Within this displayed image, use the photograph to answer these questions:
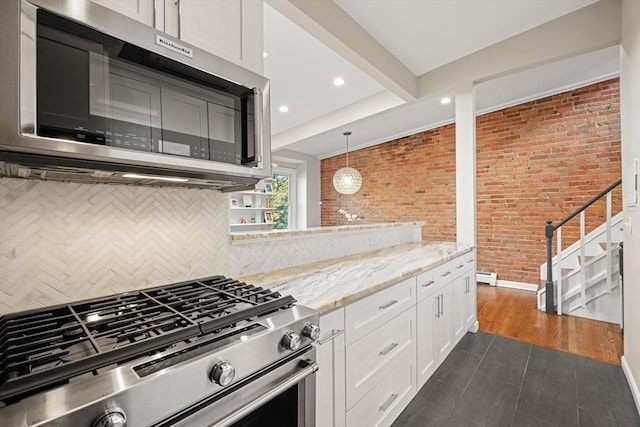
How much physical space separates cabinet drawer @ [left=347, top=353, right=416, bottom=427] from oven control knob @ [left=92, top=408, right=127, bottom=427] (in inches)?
38.1

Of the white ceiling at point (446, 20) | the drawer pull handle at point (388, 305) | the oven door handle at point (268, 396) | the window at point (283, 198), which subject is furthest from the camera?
the window at point (283, 198)

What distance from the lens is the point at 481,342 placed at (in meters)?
2.69

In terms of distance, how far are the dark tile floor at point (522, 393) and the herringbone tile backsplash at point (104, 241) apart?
1.45 meters

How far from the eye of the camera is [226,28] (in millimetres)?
1198

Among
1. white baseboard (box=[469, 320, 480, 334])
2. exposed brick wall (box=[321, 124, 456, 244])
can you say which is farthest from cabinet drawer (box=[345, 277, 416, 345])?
exposed brick wall (box=[321, 124, 456, 244])

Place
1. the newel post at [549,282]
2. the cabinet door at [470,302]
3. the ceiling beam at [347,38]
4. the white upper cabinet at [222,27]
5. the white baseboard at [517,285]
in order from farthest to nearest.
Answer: the white baseboard at [517,285], the newel post at [549,282], the cabinet door at [470,302], the ceiling beam at [347,38], the white upper cabinet at [222,27]

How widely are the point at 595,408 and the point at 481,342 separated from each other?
0.92 metres

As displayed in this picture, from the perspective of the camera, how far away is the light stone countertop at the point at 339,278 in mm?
1220

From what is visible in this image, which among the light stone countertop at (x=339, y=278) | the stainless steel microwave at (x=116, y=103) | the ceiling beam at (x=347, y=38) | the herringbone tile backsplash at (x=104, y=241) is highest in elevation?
the ceiling beam at (x=347, y=38)

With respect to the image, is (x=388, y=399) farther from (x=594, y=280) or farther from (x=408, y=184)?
(x=408, y=184)

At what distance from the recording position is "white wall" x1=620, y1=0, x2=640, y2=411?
1.78 m

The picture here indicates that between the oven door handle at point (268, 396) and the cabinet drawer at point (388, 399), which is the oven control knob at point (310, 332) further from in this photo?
the cabinet drawer at point (388, 399)

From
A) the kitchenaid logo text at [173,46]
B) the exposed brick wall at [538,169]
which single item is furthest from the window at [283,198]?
the kitchenaid logo text at [173,46]

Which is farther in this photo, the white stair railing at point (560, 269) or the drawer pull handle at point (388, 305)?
the white stair railing at point (560, 269)
